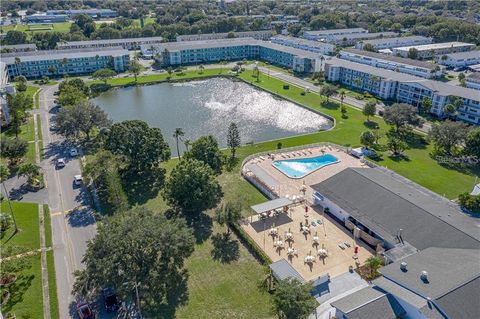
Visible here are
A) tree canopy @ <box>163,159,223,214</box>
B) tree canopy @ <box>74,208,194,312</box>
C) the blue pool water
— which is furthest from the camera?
the blue pool water

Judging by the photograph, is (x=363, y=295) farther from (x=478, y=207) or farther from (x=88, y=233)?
(x=88, y=233)

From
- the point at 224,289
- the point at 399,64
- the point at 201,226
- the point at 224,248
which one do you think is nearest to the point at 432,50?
the point at 399,64

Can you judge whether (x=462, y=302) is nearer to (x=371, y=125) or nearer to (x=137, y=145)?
(x=137, y=145)

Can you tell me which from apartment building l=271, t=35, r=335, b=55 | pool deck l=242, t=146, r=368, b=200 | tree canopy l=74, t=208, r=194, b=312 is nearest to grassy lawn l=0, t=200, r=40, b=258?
tree canopy l=74, t=208, r=194, b=312

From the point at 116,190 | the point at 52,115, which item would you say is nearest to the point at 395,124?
the point at 116,190

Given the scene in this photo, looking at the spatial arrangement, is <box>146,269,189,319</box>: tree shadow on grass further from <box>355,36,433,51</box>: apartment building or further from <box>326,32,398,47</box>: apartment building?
<box>326,32,398,47</box>: apartment building

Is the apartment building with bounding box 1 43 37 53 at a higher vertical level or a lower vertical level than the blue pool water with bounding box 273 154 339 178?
higher
